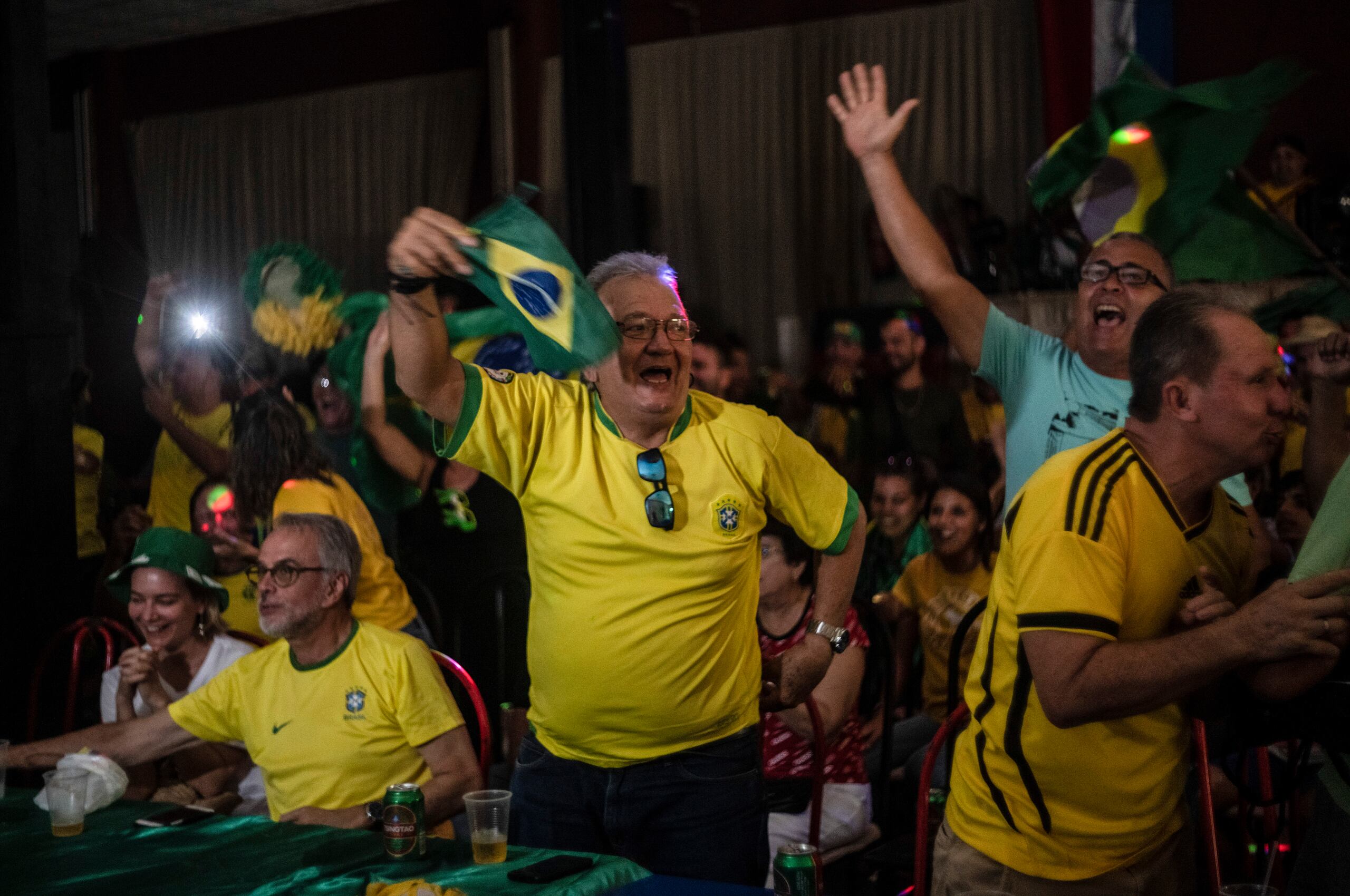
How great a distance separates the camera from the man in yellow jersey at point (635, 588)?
7.15 ft

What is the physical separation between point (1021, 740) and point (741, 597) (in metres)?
0.64

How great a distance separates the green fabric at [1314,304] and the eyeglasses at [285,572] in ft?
7.59

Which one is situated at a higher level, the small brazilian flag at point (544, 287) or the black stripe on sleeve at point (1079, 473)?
the small brazilian flag at point (544, 287)

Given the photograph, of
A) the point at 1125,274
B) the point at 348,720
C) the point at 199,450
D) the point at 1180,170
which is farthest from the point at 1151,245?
the point at 199,450

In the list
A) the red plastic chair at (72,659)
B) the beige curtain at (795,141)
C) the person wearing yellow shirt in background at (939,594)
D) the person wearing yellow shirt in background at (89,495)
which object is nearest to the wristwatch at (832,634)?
the person wearing yellow shirt in background at (939,594)

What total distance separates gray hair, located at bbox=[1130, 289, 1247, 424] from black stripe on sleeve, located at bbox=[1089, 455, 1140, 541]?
80 mm

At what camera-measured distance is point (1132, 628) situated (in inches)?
67.9

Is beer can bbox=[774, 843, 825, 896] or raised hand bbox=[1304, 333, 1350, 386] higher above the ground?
raised hand bbox=[1304, 333, 1350, 386]

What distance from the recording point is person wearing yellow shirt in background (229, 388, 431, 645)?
3.70 m

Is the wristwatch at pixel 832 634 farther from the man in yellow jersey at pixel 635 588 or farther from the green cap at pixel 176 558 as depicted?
the green cap at pixel 176 558

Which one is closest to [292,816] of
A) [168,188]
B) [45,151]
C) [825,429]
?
[45,151]

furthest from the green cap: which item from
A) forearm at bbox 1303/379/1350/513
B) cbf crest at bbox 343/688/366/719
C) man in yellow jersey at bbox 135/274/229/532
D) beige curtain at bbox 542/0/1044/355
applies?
beige curtain at bbox 542/0/1044/355

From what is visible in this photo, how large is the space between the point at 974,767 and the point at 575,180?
4153 millimetres

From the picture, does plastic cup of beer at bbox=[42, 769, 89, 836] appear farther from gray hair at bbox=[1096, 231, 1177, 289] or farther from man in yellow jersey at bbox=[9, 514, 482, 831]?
gray hair at bbox=[1096, 231, 1177, 289]
